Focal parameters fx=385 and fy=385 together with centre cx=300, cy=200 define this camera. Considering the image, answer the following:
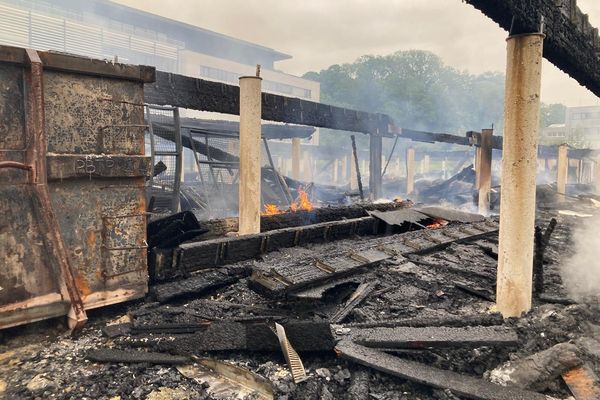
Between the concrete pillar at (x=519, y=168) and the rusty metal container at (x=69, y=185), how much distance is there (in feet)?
13.3

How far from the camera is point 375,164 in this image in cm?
1344

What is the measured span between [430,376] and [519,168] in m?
2.55

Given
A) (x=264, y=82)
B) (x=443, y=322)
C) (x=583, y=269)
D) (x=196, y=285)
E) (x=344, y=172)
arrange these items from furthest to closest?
1. (x=264, y=82)
2. (x=344, y=172)
3. (x=583, y=269)
4. (x=196, y=285)
5. (x=443, y=322)

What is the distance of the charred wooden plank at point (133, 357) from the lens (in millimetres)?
3330

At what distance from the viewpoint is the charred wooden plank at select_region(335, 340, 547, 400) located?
2.93 m

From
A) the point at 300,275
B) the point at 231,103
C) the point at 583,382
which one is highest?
the point at 231,103

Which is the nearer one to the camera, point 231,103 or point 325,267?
point 325,267

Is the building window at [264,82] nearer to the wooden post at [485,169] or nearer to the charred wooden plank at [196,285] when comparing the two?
the wooden post at [485,169]

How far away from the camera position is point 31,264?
11.8 ft

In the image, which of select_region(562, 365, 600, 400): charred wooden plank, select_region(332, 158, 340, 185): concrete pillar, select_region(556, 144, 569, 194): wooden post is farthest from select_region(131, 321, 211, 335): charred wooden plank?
select_region(332, 158, 340, 185): concrete pillar

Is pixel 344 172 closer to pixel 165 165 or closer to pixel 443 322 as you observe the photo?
pixel 165 165

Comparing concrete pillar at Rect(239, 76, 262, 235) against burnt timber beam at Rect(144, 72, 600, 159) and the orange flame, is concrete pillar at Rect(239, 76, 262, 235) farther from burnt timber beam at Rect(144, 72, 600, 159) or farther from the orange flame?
the orange flame

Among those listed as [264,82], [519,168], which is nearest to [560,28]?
[519,168]

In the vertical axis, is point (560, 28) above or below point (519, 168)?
above
